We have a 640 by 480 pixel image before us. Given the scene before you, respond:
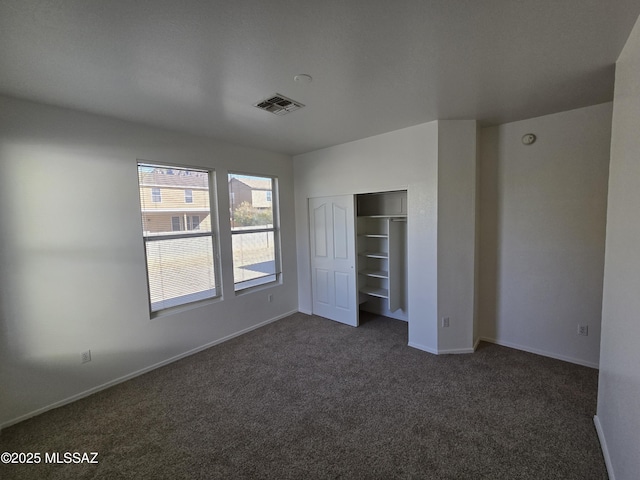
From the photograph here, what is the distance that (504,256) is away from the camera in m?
3.23

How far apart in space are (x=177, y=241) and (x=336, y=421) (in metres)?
2.58

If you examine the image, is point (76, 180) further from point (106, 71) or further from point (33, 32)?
point (33, 32)

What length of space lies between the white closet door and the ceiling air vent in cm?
163

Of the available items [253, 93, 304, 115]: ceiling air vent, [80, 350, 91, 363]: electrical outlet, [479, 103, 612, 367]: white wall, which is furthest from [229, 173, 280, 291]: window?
[479, 103, 612, 367]: white wall

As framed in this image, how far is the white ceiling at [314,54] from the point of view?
1371 millimetres

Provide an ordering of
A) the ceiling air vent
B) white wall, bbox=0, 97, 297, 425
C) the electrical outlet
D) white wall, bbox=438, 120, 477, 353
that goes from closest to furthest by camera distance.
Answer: white wall, bbox=0, 97, 297, 425, the ceiling air vent, the electrical outlet, white wall, bbox=438, 120, 477, 353

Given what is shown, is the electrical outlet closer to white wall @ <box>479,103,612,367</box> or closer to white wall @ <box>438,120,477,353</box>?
white wall @ <box>438,120,477,353</box>

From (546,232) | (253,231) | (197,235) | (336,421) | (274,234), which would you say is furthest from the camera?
(274,234)

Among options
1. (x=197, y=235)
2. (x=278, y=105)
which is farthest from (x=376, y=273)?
(x=278, y=105)

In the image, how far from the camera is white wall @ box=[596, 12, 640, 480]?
1.39 metres

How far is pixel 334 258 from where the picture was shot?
4.21 m

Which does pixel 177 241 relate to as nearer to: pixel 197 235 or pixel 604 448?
pixel 197 235

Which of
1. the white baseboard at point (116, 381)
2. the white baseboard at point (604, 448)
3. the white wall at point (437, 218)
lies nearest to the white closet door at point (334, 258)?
the white wall at point (437, 218)

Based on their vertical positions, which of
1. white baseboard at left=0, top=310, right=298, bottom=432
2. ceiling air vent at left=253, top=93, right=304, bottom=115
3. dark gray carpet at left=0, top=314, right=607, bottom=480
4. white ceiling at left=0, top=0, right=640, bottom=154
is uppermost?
ceiling air vent at left=253, top=93, right=304, bottom=115
